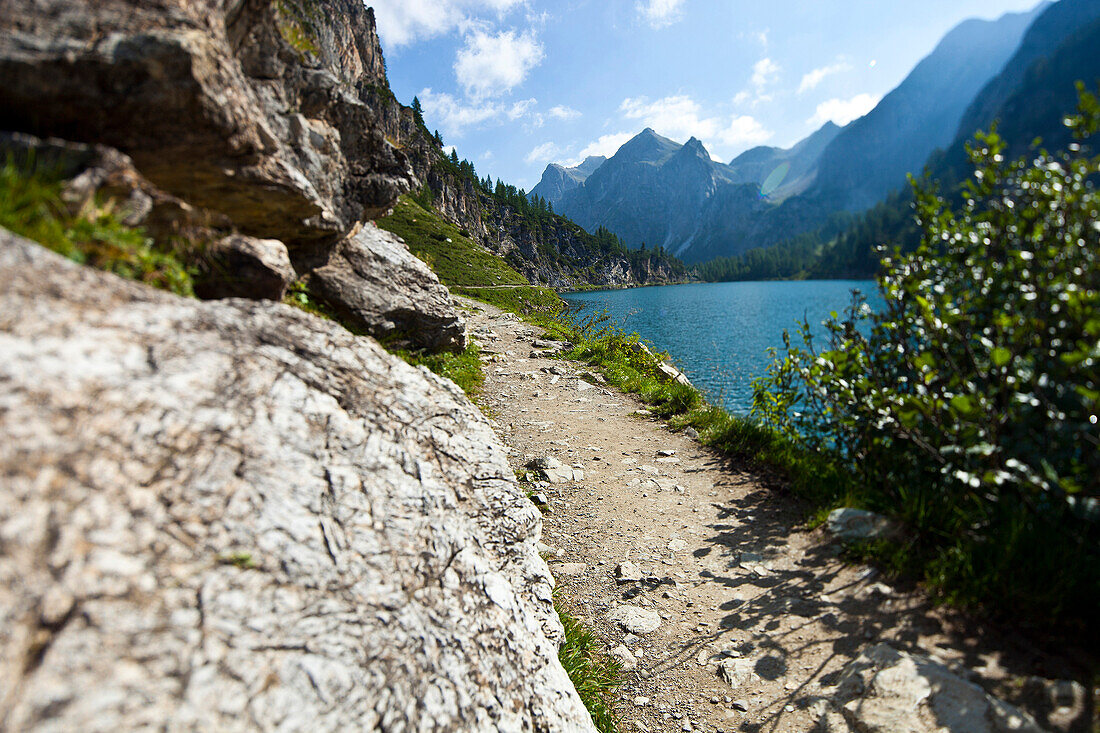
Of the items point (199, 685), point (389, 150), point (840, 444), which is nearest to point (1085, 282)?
point (840, 444)

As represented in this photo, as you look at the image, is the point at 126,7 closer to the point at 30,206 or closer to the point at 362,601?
the point at 30,206

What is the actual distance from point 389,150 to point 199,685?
9.23m

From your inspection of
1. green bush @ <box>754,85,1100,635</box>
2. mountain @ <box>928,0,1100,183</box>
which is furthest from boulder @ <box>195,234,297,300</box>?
mountain @ <box>928,0,1100,183</box>

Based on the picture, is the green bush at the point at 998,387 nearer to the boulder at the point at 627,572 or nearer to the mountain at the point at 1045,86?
the boulder at the point at 627,572

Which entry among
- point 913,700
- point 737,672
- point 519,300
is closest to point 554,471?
point 737,672

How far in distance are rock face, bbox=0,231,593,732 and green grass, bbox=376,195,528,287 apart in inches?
1901

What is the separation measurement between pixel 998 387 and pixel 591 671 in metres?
5.18

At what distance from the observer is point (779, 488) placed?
7883mm

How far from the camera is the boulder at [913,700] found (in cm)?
344

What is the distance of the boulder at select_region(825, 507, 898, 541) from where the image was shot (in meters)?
5.78

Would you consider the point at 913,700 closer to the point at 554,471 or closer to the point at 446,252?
the point at 554,471

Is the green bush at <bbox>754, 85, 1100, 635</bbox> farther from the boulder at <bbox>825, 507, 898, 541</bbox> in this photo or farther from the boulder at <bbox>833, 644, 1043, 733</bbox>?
the boulder at <bbox>833, 644, 1043, 733</bbox>

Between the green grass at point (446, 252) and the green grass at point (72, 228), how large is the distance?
48061mm

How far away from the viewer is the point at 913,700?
375 centimetres
